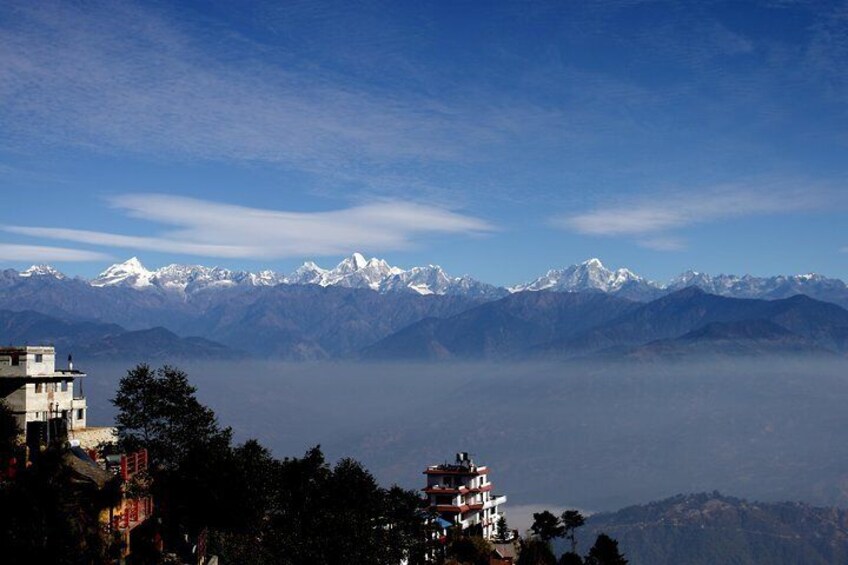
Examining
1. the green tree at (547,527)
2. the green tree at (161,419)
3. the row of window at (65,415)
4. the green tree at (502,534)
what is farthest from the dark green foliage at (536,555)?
the row of window at (65,415)

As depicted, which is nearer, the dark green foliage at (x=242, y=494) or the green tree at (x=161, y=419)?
the dark green foliage at (x=242, y=494)

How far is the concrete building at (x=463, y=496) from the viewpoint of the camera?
560 ft

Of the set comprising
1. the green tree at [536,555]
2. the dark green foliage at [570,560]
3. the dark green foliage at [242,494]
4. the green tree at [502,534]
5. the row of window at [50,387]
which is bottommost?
the green tree at [502,534]

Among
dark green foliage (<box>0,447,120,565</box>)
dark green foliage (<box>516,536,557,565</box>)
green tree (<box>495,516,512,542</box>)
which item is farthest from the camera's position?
green tree (<box>495,516,512,542</box>)

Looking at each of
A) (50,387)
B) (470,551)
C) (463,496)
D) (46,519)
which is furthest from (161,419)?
(463,496)

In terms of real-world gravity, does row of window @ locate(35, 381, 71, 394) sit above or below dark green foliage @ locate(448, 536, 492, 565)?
above

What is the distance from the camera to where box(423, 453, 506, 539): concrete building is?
170750 mm

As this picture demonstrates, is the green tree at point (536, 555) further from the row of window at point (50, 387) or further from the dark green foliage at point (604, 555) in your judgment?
the row of window at point (50, 387)

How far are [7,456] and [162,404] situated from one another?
36.3 meters

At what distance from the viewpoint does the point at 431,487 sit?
17625 centimetres

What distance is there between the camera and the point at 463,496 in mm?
174375

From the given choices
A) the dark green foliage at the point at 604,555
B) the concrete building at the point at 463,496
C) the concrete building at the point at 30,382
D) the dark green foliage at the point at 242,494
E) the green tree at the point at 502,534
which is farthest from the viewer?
the concrete building at the point at 463,496

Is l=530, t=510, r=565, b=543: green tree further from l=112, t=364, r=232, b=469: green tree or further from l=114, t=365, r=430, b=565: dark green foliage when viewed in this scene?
l=112, t=364, r=232, b=469: green tree

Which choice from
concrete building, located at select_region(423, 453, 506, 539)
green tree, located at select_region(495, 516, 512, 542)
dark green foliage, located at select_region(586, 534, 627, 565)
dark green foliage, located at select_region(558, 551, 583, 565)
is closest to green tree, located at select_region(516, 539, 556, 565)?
dark green foliage, located at select_region(558, 551, 583, 565)
